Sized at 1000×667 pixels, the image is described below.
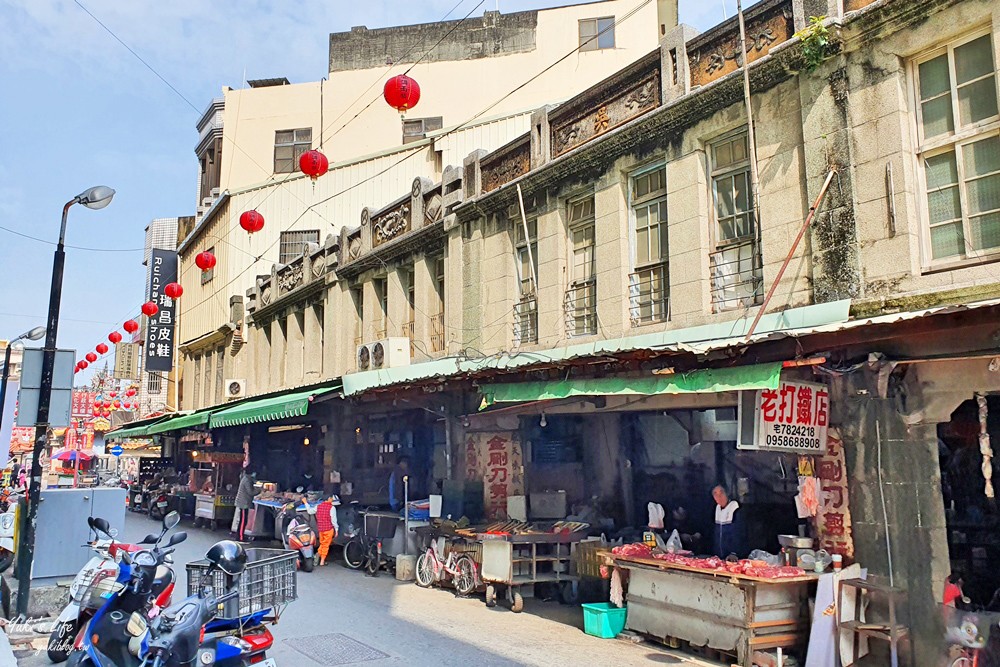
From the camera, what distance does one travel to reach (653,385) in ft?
31.8

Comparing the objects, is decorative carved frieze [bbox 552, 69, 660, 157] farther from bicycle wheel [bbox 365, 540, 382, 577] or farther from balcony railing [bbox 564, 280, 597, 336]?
bicycle wheel [bbox 365, 540, 382, 577]

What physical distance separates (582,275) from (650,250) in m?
1.72

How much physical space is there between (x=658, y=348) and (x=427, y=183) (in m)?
11.3

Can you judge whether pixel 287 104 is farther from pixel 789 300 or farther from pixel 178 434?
pixel 789 300

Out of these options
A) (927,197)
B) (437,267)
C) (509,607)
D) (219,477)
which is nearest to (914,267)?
(927,197)

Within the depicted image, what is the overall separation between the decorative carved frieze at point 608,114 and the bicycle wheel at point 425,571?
7.94m

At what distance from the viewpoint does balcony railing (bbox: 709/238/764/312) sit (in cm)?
1105

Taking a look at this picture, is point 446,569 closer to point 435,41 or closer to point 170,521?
point 170,521

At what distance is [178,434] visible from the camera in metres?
33.5

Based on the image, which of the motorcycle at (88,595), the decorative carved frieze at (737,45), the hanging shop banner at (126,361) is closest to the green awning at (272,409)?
the motorcycle at (88,595)

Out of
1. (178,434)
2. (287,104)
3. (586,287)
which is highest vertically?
(287,104)

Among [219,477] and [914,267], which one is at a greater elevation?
[914,267]

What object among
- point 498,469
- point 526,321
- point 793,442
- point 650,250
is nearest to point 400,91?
point 650,250

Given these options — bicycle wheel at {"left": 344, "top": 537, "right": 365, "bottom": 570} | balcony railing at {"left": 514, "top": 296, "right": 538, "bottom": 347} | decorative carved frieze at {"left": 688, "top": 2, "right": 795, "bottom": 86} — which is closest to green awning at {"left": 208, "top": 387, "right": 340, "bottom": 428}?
bicycle wheel at {"left": 344, "top": 537, "right": 365, "bottom": 570}
